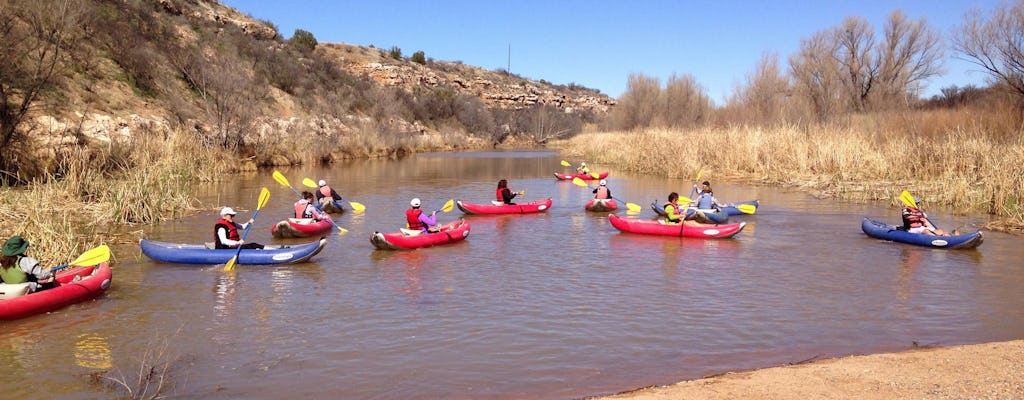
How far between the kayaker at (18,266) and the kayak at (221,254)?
2256 mm

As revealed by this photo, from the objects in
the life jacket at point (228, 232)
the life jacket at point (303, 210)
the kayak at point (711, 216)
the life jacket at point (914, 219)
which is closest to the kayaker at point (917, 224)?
the life jacket at point (914, 219)

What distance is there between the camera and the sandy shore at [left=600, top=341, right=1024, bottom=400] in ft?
15.8

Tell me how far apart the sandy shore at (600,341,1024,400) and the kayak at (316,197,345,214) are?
37.6ft

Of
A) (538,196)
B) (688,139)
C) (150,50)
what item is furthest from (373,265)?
(150,50)

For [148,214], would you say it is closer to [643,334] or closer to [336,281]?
[336,281]

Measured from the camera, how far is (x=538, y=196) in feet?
66.0

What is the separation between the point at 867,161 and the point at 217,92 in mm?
21635

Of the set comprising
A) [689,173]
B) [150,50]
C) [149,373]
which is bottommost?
[149,373]

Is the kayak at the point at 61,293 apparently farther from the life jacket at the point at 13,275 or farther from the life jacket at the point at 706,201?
the life jacket at the point at 706,201

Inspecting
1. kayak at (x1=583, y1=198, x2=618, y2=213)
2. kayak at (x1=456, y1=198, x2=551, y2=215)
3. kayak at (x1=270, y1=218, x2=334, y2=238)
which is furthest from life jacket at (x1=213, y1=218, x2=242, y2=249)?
kayak at (x1=583, y1=198, x2=618, y2=213)

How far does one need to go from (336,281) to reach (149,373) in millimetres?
3744

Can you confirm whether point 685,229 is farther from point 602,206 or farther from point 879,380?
point 879,380

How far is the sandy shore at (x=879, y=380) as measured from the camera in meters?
4.82

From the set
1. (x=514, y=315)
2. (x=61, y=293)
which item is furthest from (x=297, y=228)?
(x=514, y=315)
